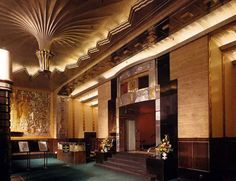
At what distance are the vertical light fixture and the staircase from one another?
15.9 ft

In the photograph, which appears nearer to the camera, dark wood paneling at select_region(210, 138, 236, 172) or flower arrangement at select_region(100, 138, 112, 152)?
dark wood paneling at select_region(210, 138, 236, 172)

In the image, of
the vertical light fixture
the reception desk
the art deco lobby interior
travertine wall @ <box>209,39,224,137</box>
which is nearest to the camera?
the vertical light fixture

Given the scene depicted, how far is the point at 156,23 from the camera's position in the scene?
6.50 m

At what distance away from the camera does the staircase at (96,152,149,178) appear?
26.9ft

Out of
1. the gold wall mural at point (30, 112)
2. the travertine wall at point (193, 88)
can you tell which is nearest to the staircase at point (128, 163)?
the travertine wall at point (193, 88)

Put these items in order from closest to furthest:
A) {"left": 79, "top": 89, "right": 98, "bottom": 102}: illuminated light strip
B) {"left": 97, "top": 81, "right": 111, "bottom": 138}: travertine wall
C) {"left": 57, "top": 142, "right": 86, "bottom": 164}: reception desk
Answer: {"left": 57, "top": 142, "right": 86, "bottom": 164}: reception desk
{"left": 97, "top": 81, "right": 111, "bottom": 138}: travertine wall
{"left": 79, "top": 89, "right": 98, "bottom": 102}: illuminated light strip

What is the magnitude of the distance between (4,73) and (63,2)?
132 inches

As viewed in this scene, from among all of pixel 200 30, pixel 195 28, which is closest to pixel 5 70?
pixel 195 28

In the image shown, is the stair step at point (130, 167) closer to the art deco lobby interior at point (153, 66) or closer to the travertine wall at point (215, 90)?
the art deco lobby interior at point (153, 66)

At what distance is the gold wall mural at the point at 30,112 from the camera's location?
1466 centimetres

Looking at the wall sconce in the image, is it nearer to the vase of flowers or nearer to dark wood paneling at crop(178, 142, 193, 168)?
dark wood paneling at crop(178, 142, 193, 168)

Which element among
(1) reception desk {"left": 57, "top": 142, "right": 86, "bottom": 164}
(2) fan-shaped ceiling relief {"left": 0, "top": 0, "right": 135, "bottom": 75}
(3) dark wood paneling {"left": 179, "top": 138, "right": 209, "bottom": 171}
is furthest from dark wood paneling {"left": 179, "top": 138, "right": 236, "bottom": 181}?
(1) reception desk {"left": 57, "top": 142, "right": 86, "bottom": 164}

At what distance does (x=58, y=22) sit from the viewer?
729 cm

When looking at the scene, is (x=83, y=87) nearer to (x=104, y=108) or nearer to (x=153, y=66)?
(x=104, y=108)
